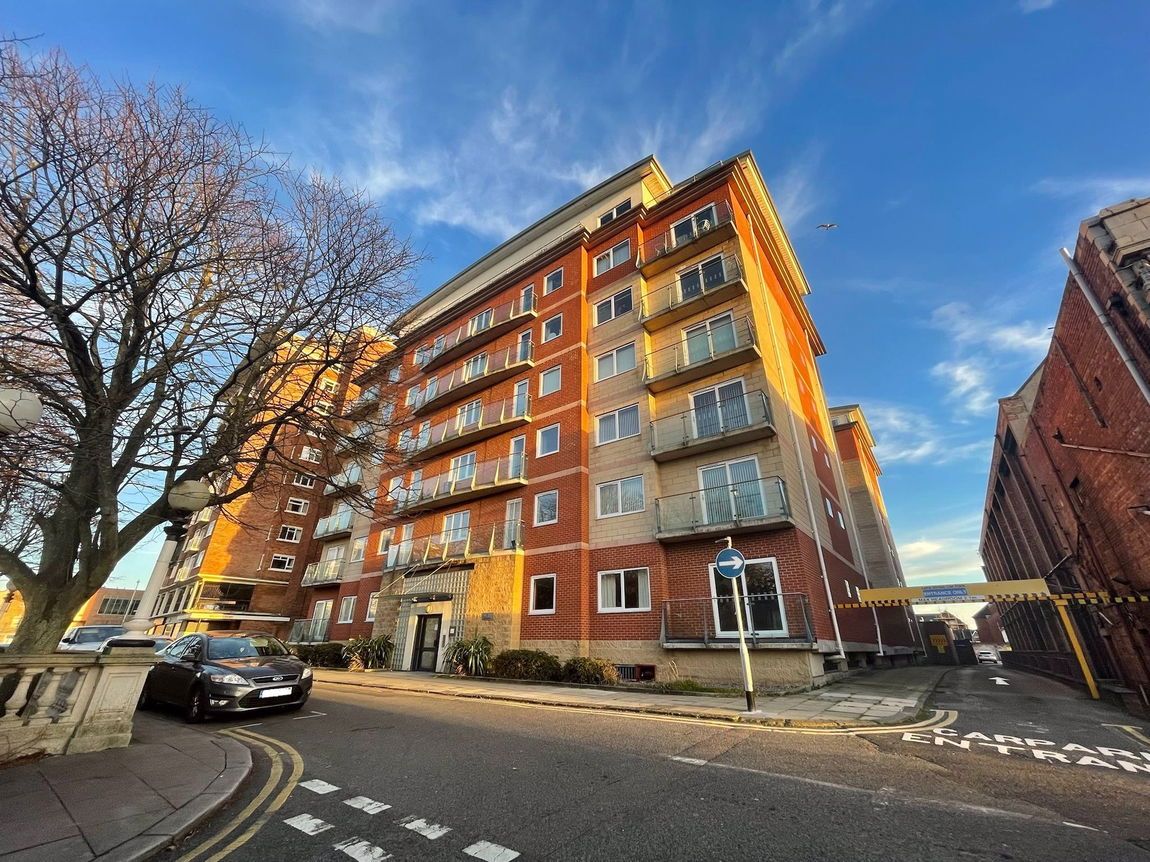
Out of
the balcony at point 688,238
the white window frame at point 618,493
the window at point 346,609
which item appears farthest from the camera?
the window at point 346,609

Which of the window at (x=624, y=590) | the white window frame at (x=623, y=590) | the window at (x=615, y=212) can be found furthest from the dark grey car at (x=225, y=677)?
the window at (x=615, y=212)

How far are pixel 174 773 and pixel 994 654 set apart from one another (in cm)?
7692

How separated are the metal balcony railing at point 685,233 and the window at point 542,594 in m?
13.0

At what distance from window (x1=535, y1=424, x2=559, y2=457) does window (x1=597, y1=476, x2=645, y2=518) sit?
286 centimetres

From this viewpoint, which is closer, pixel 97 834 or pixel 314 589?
pixel 97 834

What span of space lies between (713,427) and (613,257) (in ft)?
33.2

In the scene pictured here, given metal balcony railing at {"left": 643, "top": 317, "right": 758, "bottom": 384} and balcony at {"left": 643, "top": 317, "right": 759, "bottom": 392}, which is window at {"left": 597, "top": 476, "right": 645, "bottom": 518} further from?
metal balcony railing at {"left": 643, "top": 317, "right": 758, "bottom": 384}

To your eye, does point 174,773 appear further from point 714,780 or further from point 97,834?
point 714,780

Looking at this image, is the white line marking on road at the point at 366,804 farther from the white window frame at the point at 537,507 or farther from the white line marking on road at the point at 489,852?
the white window frame at the point at 537,507

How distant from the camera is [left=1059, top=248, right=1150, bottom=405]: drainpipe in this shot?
899cm

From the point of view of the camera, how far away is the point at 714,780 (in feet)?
14.9

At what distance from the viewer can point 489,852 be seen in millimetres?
3172

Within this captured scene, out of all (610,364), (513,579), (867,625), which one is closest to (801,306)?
(610,364)

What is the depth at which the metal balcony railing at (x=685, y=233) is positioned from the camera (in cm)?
1756
